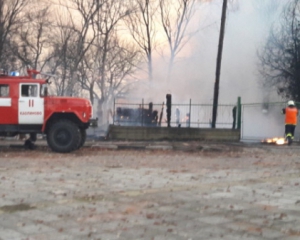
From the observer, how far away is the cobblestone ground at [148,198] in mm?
6277

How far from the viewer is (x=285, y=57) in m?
34.2

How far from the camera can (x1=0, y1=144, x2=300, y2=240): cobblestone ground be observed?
628 centimetres

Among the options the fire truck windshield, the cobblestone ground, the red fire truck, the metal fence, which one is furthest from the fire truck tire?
the metal fence

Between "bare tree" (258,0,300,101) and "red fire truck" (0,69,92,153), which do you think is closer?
"red fire truck" (0,69,92,153)

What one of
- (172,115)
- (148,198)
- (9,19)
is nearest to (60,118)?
(172,115)

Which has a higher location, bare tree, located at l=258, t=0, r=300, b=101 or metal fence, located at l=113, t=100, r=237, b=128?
bare tree, located at l=258, t=0, r=300, b=101

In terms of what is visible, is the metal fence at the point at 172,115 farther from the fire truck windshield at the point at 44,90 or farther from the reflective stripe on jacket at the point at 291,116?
the fire truck windshield at the point at 44,90

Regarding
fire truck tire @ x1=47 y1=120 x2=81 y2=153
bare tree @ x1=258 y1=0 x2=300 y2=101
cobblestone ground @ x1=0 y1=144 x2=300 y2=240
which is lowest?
cobblestone ground @ x1=0 y1=144 x2=300 y2=240

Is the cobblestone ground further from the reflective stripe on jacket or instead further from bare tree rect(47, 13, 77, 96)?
bare tree rect(47, 13, 77, 96)

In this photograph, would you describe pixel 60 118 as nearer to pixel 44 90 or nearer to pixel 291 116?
pixel 44 90

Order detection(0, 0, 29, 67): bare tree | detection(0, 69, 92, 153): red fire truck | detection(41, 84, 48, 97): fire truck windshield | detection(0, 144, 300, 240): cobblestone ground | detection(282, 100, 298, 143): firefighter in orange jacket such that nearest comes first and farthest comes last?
detection(0, 144, 300, 240): cobblestone ground, detection(0, 69, 92, 153): red fire truck, detection(41, 84, 48, 97): fire truck windshield, detection(282, 100, 298, 143): firefighter in orange jacket, detection(0, 0, 29, 67): bare tree

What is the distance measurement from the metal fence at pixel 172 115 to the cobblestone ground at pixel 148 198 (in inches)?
355

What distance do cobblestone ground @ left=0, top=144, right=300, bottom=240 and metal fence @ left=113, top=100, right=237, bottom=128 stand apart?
9027 mm

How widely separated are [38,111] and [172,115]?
8.90m
